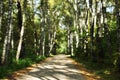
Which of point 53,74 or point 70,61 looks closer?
point 53,74

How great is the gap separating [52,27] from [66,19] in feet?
12.7

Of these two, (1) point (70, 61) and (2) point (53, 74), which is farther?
(1) point (70, 61)

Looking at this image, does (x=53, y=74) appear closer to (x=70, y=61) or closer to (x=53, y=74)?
(x=53, y=74)

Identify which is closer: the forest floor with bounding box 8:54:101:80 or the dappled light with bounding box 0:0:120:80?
the forest floor with bounding box 8:54:101:80

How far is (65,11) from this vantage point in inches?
1943

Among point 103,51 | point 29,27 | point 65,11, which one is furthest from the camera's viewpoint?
point 65,11

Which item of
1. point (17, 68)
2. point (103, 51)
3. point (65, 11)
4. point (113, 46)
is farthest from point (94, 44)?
point (65, 11)

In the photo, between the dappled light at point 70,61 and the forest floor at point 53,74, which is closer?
the forest floor at point 53,74

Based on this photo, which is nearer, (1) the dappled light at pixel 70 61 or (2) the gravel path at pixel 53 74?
(2) the gravel path at pixel 53 74

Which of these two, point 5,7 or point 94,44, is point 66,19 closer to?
point 5,7

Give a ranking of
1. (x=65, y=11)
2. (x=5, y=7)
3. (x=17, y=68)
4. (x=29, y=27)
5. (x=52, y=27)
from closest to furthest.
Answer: (x=17, y=68)
(x=5, y=7)
(x=29, y=27)
(x=65, y=11)
(x=52, y=27)

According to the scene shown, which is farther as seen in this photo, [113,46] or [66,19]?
[66,19]

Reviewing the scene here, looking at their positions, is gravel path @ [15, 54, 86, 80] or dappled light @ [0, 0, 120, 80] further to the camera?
dappled light @ [0, 0, 120, 80]

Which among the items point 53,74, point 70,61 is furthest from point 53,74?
point 70,61
